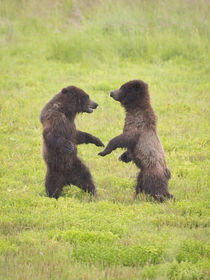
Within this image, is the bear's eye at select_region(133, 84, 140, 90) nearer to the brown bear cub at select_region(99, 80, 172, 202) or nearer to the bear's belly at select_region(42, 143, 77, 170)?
the brown bear cub at select_region(99, 80, 172, 202)

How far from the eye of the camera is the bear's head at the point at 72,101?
23.0 feet

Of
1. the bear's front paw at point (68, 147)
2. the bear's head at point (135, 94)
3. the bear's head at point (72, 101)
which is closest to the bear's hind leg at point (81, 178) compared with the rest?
the bear's front paw at point (68, 147)

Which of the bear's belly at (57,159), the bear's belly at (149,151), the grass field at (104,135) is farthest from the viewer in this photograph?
the bear's belly at (149,151)

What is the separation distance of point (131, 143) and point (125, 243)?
1.98 meters

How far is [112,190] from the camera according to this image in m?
7.30

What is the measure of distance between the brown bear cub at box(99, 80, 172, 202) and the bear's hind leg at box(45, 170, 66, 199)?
71cm

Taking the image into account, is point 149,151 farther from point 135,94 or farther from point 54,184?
point 54,184

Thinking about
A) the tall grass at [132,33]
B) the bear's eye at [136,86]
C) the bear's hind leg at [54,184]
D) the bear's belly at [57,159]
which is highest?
the tall grass at [132,33]

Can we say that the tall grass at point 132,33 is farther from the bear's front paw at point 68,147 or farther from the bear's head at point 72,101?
the bear's front paw at point 68,147

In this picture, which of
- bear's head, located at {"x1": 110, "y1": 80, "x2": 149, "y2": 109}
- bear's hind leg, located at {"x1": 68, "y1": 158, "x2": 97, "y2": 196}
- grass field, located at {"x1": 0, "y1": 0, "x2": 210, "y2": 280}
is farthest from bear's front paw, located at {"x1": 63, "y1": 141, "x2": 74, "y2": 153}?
bear's head, located at {"x1": 110, "y1": 80, "x2": 149, "y2": 109}

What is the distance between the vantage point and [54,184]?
6.82m

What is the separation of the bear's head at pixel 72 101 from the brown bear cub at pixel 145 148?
2.30 ft

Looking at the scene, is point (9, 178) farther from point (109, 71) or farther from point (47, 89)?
point (109, 71)

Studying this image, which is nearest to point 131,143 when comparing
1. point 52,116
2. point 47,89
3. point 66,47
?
point 52,116
